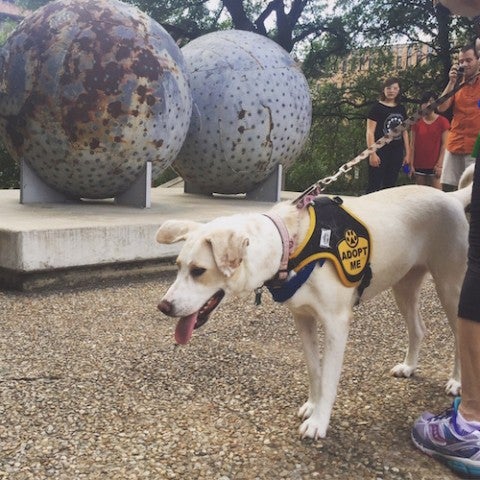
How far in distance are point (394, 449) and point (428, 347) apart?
128cm

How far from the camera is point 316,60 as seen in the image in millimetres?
16469

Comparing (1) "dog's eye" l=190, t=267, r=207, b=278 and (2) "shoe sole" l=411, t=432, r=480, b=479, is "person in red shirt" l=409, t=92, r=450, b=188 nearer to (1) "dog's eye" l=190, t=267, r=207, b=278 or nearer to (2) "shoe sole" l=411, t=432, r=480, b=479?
(2) "shoe sole" l=411, t=432, r=480, b=479

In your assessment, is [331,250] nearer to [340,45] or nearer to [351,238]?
[351,238]

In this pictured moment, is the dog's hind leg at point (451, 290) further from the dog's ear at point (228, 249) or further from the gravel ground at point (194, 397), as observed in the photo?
the dog's ear at point (228, 249)

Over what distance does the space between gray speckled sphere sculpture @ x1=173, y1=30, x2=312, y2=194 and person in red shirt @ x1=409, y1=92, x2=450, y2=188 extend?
1.29m

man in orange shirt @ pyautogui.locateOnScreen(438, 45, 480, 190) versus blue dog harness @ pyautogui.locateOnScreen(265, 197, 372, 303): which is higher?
man in orange shirt @ pyautogui.locateOnScreen(438, 45, 480, 190)

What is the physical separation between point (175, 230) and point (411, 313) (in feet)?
4.29

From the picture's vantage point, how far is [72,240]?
4.27m

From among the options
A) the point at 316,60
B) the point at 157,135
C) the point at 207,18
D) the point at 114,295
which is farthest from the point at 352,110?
the point at 114,295

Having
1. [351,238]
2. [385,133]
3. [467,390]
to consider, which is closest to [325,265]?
[351,238]

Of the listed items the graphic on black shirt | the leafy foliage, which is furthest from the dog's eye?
the leafy foliage

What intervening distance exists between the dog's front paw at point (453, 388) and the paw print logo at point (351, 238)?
0.93 metres

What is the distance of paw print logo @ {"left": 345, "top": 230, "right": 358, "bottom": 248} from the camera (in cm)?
228

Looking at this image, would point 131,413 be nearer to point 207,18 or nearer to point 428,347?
point 428,347
